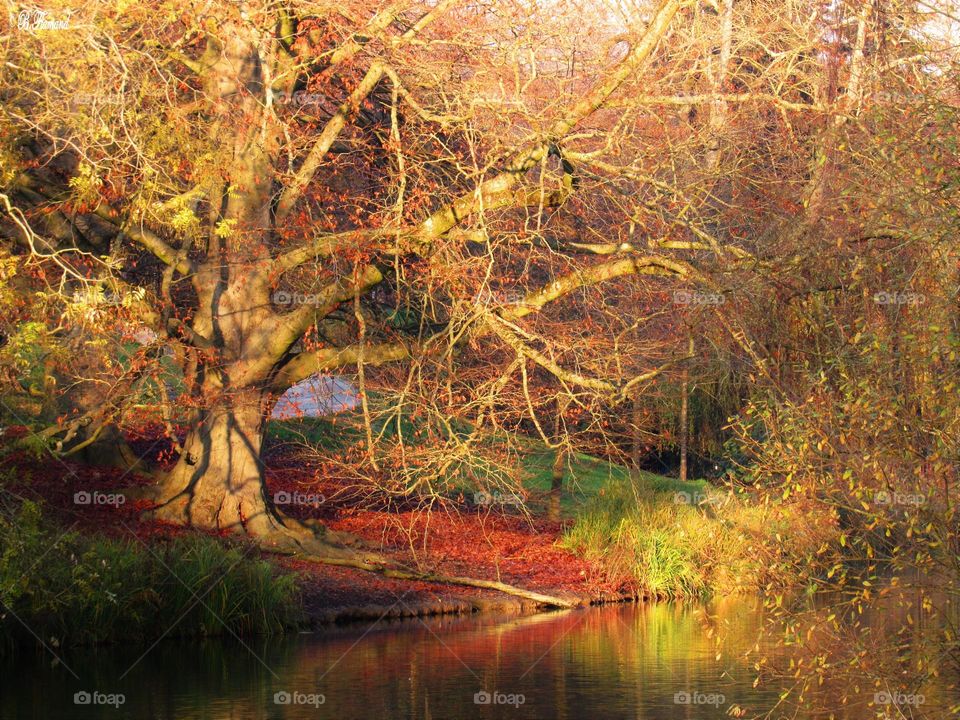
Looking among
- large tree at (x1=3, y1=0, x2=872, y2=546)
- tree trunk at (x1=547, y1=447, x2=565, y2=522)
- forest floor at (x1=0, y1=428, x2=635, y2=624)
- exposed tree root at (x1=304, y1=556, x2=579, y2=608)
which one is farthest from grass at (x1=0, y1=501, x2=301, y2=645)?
tree trunk at (x1=547, y1=447, x2=565, y2=522)

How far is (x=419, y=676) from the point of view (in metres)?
14.7

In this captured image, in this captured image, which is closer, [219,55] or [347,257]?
[347,257]

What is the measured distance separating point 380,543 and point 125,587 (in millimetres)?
6352

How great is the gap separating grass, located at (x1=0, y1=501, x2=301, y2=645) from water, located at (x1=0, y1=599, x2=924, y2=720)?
14.6 inches

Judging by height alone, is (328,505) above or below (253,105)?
below

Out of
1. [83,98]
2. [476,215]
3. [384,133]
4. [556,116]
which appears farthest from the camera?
[384,133]

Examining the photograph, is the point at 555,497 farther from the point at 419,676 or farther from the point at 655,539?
the point at 419,676

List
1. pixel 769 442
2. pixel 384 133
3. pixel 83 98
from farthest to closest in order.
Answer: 1. pixel 384 133
2. pixel 83 98
3. pixel 769 442

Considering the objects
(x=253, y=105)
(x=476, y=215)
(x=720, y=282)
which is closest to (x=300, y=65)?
(x=253, y=105)

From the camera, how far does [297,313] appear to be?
2011 centimetres

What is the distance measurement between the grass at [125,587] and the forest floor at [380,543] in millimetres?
844

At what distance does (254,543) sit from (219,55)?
24.6 feet

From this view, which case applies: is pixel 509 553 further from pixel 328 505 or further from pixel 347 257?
pixel 347 257

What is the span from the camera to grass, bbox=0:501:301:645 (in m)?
15.4
